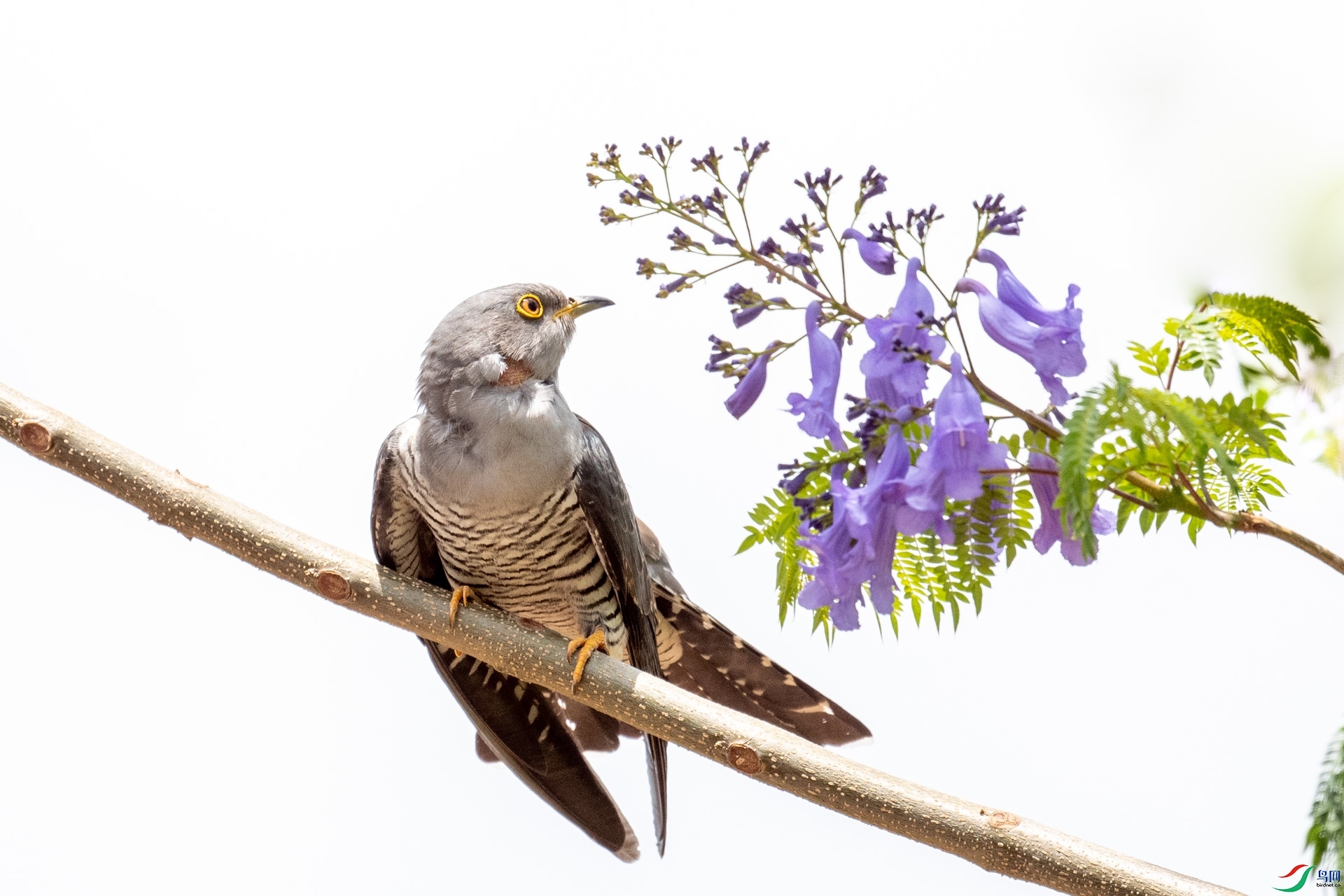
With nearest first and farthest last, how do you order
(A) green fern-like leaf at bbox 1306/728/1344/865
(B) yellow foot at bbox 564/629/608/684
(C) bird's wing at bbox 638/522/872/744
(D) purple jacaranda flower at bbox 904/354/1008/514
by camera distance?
(A) green fern-like leaf at bbox 1306/728/1344/865, (D) purple jacaranda flower at bbox 904/354/1008/514, (B) yellow foot at bbox 564/629/608/684, (C) bird's wing at bbox 638/522/872/744

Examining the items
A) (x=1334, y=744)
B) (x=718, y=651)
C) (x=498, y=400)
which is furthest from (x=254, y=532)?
(x=1334, y=744)

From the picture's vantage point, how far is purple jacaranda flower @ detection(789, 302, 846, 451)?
1112mm

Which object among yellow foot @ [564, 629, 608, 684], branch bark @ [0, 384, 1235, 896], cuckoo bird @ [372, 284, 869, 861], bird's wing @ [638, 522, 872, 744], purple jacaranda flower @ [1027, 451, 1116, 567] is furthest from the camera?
bird's wing @ [638, 522, 872, 744]

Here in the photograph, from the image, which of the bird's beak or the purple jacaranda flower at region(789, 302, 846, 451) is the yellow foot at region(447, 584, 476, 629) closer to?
the bird's beak

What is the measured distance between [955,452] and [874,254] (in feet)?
0.84

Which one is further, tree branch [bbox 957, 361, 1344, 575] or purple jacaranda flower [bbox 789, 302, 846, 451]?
purple jacaranda flower [bbox 789, 302, 846, 451]

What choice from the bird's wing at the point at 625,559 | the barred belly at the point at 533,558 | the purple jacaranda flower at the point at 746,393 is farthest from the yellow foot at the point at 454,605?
the purple jacaranda flower at the point at 746,393

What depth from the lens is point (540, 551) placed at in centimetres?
193

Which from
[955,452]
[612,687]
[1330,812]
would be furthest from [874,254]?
[612,687]

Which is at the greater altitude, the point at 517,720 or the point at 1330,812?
→ the point at 1330,812

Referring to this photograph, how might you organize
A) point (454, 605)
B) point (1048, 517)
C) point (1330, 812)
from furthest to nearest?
point (454, 605)
point (1048, 517)
point (1330, 812)

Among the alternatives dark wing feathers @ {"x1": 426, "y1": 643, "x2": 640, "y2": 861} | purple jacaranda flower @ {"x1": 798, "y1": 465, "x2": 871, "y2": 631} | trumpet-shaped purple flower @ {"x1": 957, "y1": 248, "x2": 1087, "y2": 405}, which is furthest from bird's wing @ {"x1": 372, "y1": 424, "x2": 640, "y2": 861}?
→ trumpet-shaped purple flower @ {"x1": 957, "y1": 248, "x2": 1087, "y2": 405}

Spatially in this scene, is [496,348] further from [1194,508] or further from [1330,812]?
[1330,812]

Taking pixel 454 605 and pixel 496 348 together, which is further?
pixel 496 348
